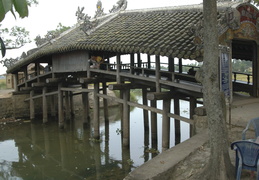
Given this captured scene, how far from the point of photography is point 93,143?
10867mm

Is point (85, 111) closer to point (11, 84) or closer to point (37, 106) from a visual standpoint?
point (37, 106)

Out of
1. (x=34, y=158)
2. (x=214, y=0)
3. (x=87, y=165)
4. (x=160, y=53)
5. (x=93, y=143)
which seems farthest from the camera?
(x=93, y=143)

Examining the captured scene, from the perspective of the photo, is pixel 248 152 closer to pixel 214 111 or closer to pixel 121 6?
pixel 214 111

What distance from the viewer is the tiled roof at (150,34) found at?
6629mm

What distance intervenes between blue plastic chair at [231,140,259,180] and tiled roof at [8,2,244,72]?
2799mm

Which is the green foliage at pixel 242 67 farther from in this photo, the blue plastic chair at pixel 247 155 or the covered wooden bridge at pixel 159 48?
the blue plastic chair at pixel 247 155

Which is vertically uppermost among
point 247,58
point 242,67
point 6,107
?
point 247,58

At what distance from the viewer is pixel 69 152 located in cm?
1006

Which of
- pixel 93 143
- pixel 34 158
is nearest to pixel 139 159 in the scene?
pixel 93 143

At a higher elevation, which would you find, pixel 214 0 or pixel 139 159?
pixel 214 0

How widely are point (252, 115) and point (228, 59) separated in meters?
1.51

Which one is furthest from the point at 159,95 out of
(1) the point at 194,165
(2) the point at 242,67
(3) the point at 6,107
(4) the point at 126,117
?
(2) the point at 242,67

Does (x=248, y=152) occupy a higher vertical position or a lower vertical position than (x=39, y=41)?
lower

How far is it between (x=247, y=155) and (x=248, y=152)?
0.19 ft
